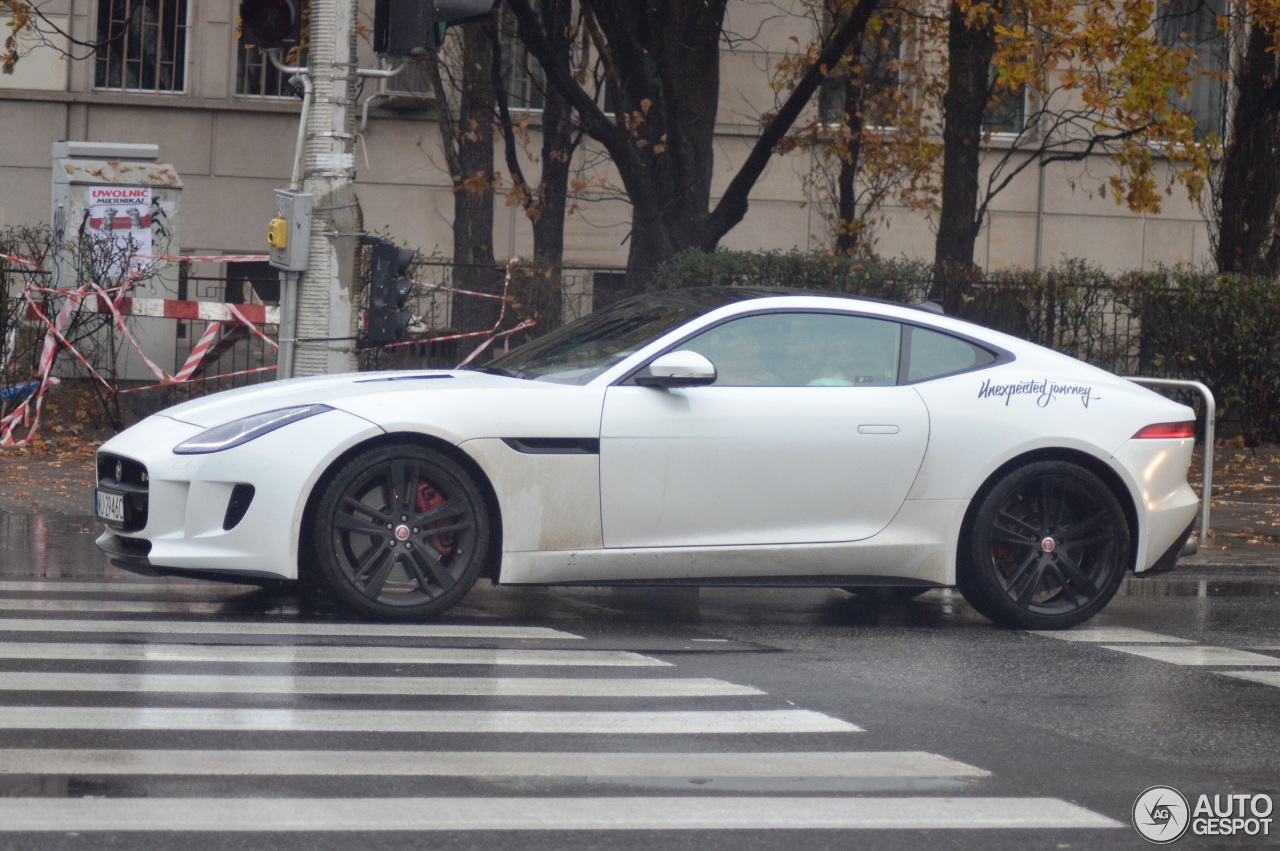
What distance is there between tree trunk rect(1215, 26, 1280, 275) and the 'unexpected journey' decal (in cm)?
1217

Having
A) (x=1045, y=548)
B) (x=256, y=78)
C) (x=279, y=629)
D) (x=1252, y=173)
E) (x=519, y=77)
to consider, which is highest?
(x=519, y=77)

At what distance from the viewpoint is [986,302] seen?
1678 cm

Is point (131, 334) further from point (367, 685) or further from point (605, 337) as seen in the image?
point (367, 685)

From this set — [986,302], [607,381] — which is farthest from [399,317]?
[986,302]

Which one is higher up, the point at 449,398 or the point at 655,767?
the point at 449,398

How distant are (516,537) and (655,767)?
7.94 ft

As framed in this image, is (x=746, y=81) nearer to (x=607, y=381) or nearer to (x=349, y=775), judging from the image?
(x=607, y=381)

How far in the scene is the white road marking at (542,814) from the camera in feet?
14.2

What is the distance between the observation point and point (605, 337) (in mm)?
8133

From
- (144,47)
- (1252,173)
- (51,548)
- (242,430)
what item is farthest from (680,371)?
(144,47)

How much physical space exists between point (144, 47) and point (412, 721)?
23865mm

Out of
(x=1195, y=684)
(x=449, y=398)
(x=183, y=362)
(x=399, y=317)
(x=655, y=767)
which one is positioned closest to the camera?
(x=655, y=767)

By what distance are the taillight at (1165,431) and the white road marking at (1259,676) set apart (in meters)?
1.39

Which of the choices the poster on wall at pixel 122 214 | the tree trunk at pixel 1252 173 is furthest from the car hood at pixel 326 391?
the tree trunk at pixel 1252 173
